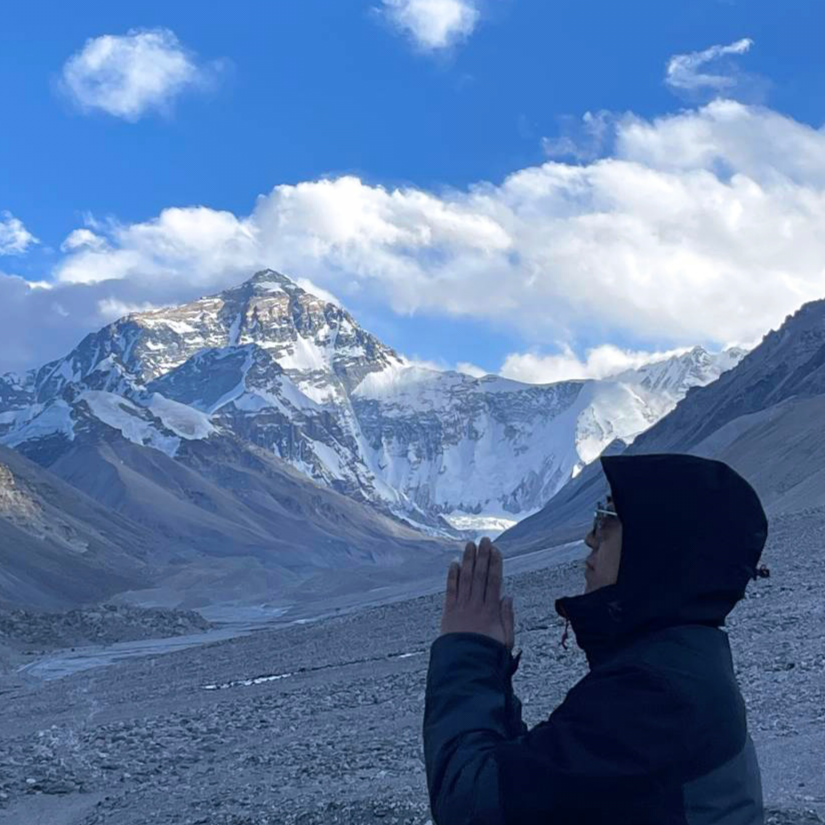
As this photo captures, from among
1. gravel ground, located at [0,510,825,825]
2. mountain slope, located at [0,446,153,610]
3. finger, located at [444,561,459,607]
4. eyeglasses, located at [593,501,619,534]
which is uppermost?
mountain slope, located at [0,446,153,610]

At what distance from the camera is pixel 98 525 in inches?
6275

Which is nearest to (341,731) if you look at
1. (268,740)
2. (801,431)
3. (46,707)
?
(268,740)

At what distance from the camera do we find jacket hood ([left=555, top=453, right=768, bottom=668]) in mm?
3104

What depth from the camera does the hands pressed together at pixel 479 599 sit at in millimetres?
3344

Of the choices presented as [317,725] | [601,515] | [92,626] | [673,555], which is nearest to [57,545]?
[92,626]

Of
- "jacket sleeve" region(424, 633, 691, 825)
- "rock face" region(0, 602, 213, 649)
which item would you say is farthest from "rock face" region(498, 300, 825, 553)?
"jacket sleeve" region(424, 633, 691, 825)

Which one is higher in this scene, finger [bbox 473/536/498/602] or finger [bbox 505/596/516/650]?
finger [bbox 473/536/498/602]

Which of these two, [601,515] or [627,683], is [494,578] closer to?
[601,515]

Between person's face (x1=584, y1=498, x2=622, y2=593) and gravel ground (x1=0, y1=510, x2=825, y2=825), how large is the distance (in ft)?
20.1

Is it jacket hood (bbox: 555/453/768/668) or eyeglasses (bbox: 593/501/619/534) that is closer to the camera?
jacket hood (bbox: 555/453/768/668)

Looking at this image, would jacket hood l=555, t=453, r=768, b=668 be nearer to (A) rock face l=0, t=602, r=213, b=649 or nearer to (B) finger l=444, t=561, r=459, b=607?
(B) finger l=444, t=561, r=459, b=607

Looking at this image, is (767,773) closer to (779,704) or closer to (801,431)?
(779,704)

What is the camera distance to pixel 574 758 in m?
2.93

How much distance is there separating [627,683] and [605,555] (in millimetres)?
431
